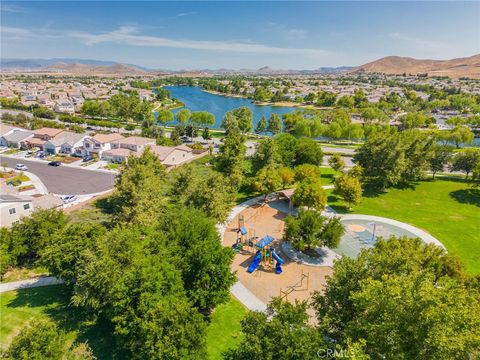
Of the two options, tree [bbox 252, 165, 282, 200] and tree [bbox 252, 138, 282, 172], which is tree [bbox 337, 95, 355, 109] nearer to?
tree [bbox 252, 138, 282, 172]

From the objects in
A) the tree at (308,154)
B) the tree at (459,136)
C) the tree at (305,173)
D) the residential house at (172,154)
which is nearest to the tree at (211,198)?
the tree at (305,173)

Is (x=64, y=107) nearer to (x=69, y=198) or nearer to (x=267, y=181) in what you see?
(x=69, y=198)

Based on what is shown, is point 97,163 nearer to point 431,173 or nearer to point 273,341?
point 273,341

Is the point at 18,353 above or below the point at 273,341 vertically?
below

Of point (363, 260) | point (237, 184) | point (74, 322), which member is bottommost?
point (74, 322)

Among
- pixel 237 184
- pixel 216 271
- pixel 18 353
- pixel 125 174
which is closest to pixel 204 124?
pixel 237 184

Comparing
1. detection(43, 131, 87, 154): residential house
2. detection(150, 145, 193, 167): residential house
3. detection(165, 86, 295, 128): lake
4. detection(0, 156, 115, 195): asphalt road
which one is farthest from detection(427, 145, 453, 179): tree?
detection(165, 86, 295, 128): lake

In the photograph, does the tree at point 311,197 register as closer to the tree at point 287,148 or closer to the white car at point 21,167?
the tree at point 287,148

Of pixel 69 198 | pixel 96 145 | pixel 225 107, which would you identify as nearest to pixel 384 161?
pixel 69 198
